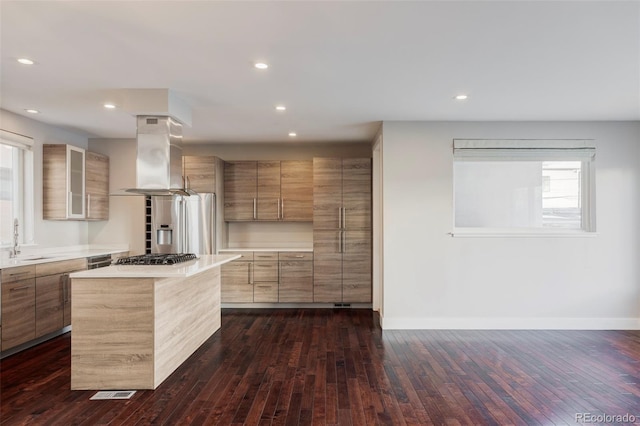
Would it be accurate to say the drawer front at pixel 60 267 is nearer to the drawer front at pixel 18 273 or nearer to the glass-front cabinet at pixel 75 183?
the drawer front at pixel 18 273

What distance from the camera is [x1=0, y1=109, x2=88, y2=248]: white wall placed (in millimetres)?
4305

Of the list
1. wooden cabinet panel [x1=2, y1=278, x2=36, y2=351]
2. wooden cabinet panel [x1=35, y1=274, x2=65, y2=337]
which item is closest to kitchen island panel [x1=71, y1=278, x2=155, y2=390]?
wooden cabinet panel [x1=2, y1=278, x2=36, y2=351]

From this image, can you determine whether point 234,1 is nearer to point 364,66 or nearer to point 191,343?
point 364,66

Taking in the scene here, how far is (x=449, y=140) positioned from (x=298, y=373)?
324 centimetres

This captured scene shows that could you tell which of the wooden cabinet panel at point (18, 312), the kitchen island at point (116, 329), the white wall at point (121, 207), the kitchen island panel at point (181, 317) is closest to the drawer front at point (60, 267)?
the wooden cabinet panel at point (18, 312)

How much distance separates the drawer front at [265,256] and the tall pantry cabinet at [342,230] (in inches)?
23.7

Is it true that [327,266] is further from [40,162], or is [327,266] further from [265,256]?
[40,162]

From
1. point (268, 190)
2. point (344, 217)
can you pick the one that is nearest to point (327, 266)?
point (344, 217)

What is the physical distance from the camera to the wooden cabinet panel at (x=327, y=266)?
5.62 m

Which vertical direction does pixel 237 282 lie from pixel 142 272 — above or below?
below

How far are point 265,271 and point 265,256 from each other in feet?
0.74

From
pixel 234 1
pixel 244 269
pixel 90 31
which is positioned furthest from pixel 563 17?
pixel 244 269

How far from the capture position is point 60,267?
4133 mm

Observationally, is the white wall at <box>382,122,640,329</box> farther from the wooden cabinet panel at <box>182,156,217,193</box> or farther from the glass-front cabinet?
the glass-front cabinet
